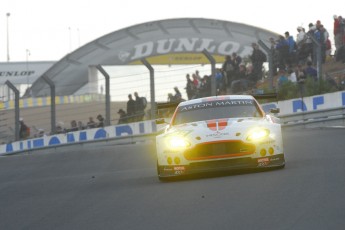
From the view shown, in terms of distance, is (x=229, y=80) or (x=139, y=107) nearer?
(x=229, y=80)

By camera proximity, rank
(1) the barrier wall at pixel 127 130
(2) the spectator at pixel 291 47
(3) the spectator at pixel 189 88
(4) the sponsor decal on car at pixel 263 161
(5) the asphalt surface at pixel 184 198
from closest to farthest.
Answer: (5) the asphalt surface at pixel 184 198, (4) the sponsor decal on car at pixel 263 161, (1) the barrier wall at pixel 127 130, (2) the spectator at pixel 291 47, (3) the spectator at pixel 189 88

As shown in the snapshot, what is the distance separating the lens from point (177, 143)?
39.8 ft

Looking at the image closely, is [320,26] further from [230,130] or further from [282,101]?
[230,130]

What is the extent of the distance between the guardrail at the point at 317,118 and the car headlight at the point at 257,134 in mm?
11255

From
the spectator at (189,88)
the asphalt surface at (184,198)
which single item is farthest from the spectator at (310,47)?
the asphalt surface at (184,198)

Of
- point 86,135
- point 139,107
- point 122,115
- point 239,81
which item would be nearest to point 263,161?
point 239,81

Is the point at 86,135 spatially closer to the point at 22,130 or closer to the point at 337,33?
the point at 22,130

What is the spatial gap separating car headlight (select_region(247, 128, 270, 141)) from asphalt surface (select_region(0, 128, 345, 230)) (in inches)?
18.2

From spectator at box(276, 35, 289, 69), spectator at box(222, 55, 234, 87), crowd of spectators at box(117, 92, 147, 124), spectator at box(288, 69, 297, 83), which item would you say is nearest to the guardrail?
spectator at box(288, 69, 297, 83)

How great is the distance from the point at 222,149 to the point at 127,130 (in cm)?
1342

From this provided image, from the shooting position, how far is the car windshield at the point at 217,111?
13.1 meters

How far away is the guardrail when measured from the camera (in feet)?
75.7

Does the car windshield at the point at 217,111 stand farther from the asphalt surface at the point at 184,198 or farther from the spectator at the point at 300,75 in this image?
the spectator at the point at 300,75

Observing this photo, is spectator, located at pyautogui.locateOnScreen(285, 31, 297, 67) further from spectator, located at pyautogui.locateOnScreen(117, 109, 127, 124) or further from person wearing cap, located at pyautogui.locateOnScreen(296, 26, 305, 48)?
spectator, located at pyautogui.locateOnScreen(117, 109, 127, 124)
